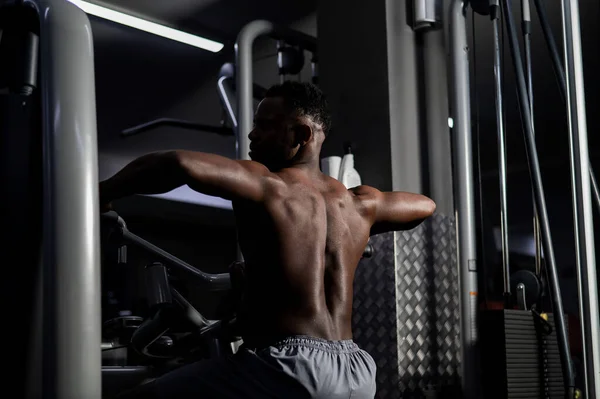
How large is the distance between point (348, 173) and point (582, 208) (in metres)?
1.11

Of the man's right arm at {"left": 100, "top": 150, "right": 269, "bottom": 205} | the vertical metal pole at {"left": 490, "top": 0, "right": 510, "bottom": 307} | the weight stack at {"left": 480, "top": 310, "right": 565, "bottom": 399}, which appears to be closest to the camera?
the man's right arm at {"left": 100, "top": 150, "right": 269, "bottom": 205}

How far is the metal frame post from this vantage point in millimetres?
1365

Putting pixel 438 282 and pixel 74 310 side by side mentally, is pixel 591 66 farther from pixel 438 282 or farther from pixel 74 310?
pixel 74 310

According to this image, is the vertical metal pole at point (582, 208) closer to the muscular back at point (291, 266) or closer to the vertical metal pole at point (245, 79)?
the muscular back at point (291, 266)

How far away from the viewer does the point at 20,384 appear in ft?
4.67

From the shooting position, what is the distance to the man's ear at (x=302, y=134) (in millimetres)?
2198

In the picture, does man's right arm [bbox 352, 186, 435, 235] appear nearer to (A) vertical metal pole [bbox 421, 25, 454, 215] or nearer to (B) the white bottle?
(B) the white bottle

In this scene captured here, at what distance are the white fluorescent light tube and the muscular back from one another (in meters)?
3.20

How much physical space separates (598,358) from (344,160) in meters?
1.46

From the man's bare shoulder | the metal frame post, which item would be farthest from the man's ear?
the metal frame post

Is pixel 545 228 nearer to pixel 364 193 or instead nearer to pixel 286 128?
pixel 364 193

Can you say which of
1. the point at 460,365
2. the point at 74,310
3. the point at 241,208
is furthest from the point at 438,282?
the point at 74,310

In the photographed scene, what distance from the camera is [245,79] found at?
4023 millimetres

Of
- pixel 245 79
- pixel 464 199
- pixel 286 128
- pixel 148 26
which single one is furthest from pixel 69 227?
pixel 148 26
